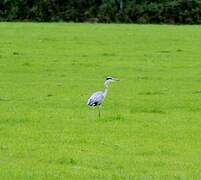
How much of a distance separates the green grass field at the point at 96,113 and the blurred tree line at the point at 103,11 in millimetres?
30757

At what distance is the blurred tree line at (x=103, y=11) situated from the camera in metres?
68.6

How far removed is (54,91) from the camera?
22.5 metres

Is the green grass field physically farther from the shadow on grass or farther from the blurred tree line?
the blurred tree line

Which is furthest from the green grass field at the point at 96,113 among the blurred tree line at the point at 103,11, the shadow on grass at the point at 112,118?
the blurred tree line at the point at 103,11

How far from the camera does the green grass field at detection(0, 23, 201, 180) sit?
12.5 metres

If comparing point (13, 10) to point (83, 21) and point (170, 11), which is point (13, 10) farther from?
point (170, 11)

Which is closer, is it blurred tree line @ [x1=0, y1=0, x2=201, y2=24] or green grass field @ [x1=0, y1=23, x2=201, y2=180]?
green grass field @ [x1=0, y1=23, x2=201, y2=180]

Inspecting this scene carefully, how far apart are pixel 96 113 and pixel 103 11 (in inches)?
2047

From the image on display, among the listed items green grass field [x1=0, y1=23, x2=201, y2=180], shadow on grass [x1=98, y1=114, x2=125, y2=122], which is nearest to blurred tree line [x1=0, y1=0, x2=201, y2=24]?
green grass field [x1=0, y1=23, x2=201, y2=180]

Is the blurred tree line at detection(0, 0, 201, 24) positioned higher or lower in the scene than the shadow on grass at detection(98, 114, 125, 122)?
lower

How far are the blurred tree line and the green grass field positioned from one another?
1211 inches

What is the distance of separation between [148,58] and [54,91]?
1085 cm

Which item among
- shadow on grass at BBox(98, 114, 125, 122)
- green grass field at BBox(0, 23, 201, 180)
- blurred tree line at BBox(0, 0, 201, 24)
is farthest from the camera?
blurred tree line at BBox(0, 0, 201, 24)

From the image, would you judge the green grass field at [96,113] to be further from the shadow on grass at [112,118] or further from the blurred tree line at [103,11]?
the blurred tree line at [103,11]
